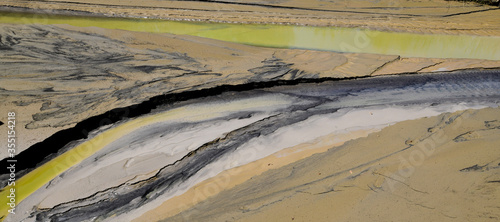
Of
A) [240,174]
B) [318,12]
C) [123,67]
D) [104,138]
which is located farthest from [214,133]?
[318,12]

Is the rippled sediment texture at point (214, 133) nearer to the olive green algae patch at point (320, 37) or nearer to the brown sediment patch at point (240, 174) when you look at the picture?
the brown sediment patch at point (240, 174)

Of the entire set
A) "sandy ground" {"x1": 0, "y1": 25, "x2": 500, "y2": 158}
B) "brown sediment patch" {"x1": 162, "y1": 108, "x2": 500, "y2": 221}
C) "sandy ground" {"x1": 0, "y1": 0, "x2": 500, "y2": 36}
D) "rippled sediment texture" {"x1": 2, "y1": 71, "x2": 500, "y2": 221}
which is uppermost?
"sandy ground" {"x1": 0, "y1": 0, "x2": 500, "y2": 36}

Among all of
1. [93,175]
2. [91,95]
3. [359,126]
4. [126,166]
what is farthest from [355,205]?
[91,95]

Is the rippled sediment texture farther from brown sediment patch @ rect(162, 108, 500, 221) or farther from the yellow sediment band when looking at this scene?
brown sediment patch @ rect(162, 108, 500, 221)

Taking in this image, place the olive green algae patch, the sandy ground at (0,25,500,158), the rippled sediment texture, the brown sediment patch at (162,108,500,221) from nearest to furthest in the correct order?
the brown sediment patch at (162,108,500,221), the rippled sediment texture, the sandy ground at (0,25,500,158), the olive green algae patch

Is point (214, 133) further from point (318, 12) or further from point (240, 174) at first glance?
point (318, 12)

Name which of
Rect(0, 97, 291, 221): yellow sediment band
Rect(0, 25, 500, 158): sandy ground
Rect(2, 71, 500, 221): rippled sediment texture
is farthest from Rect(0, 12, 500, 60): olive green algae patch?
Rect(0, 97, 291, 221): yellow sediment band

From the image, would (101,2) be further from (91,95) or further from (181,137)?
(181,137)
